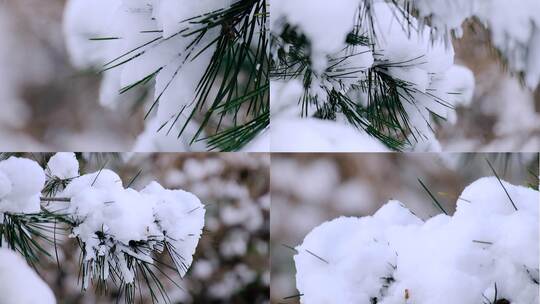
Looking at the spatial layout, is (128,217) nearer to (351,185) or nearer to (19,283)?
(19,283)

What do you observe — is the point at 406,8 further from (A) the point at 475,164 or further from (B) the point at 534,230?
(B) the point at 534,230

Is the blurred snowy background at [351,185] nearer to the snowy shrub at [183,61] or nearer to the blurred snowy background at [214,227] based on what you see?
the blurred snowy background at [214,227]

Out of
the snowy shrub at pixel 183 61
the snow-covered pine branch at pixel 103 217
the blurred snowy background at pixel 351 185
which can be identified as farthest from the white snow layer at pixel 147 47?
the blurred snowy background at pixel 351 185

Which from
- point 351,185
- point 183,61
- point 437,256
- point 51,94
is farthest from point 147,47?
point 437,256

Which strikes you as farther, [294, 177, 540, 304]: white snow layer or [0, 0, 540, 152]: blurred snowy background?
[0, 0, 540, 152]: blurred snowy background

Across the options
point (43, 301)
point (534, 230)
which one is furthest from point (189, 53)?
point (534, 230)

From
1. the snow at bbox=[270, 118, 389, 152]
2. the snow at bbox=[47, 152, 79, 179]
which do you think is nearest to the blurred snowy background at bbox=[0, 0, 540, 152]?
the snow at bbox=[47, 152, 79, 179]

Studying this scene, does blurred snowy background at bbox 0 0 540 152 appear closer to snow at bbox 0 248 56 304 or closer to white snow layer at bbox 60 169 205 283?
white snow layer at bbox 60 169 205 283
